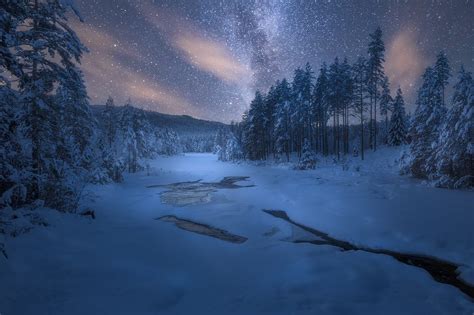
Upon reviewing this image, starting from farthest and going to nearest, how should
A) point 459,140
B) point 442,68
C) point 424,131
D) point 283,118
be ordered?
1. point 283,118
2. point 442,68
3. point 424,131
4. point 459,140

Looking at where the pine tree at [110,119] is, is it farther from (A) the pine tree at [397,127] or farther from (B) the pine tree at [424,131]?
(B) the pine tree at [424,131]

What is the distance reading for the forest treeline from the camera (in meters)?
16.4

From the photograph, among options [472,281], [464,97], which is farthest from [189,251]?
[464,97]

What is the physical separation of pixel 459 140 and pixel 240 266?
16415mm

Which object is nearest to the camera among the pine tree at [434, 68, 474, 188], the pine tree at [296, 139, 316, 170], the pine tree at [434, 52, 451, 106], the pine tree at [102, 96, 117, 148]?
the pine tree at [434, 68, 474, 188]

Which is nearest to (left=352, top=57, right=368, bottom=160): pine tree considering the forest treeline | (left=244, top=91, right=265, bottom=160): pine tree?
the forest treeline

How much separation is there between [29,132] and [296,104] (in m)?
43.0

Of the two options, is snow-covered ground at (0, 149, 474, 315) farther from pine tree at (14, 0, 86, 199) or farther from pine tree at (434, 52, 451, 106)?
pine tree at (434, 52, 451, 106)

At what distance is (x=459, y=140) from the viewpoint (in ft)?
52.2

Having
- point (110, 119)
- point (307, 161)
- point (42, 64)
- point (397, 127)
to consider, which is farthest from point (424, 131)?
point (110, 119)

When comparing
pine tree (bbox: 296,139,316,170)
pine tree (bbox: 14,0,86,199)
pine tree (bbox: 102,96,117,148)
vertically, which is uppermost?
pine tree (bbox: 102,96,117,148)

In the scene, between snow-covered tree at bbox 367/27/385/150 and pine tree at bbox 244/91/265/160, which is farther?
pine tree at bbox 244/91/265/160

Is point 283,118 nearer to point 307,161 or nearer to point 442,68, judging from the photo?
point 307,161

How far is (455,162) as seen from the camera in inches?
633
